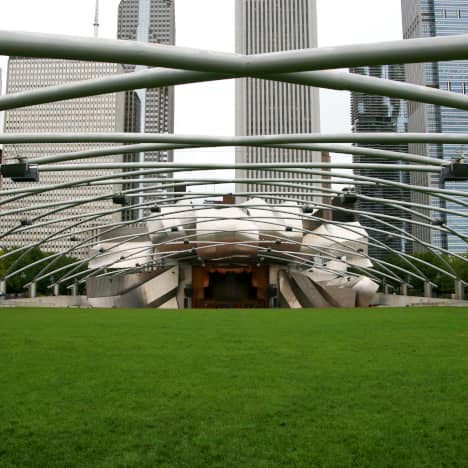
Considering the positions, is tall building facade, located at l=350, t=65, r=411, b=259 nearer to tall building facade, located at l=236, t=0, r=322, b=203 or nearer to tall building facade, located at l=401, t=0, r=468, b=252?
tall building facade, located at l=401, t=0, r=468, b=252

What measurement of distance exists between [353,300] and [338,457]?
45.8 meters

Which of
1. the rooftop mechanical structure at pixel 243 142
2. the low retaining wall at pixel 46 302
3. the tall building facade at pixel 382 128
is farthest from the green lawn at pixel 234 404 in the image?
the tall building facade at pixel 382 128

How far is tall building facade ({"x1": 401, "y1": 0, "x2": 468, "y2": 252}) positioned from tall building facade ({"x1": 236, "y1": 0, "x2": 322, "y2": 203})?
91.1 ft

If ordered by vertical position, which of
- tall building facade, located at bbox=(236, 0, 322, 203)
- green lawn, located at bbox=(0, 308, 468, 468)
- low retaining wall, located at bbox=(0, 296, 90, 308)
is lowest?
low retaining wall, located at bbox=(0, 296, 90, 308)

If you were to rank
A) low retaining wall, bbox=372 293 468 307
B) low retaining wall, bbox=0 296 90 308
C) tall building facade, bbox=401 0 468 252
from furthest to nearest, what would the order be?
tall building facade, bbox=401 0 468 252, low retaining wall, bbox=0 296 90 308, low retaining wall, bbox=372 293 468 307

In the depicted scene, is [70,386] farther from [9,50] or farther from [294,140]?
[294,140]

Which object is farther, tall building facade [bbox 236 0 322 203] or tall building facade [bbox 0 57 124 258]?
tall building facade [bbox 236 0 322 203]

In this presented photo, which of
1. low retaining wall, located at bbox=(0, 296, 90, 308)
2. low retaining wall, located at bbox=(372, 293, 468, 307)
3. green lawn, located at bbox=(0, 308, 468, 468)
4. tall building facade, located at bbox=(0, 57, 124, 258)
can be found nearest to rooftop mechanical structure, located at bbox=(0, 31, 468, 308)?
low retaining wall, located at bbox=(372, 293, 468, 307)

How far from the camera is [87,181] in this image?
20.5 m

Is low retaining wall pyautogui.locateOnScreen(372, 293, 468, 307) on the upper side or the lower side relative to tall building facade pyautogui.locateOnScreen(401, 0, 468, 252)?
lower

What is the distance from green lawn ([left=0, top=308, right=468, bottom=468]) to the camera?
189 inches

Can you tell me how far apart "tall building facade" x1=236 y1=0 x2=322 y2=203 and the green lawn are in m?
141

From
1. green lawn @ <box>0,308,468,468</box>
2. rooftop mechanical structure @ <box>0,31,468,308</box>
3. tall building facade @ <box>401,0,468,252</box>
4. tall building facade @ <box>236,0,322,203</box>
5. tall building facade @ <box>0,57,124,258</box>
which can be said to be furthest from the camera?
tall building facade @ <box>236,0,322,203</box>

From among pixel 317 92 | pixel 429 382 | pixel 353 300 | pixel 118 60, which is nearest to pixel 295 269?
pixel 353 300
